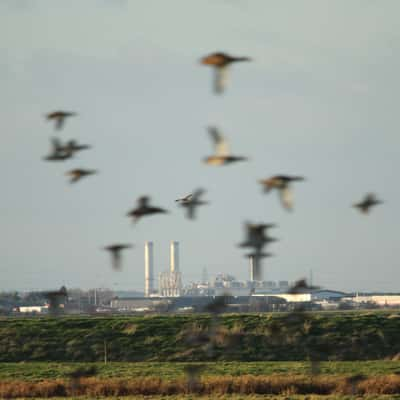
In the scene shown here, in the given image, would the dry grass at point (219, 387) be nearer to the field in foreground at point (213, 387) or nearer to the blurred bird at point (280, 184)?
the field in foreground at point (213, 387)

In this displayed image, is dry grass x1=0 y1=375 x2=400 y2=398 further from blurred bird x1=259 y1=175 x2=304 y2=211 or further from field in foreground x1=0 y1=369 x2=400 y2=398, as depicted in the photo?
blurred bird x1=259 y1=175 x2=304 y2=211

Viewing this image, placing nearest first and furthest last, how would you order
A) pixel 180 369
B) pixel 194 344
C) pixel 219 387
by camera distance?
pixel 219 387
pixel 180 369
pixel 194 344

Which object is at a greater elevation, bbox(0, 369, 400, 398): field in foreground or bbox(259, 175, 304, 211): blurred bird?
bbox(259, 175, 304, 211): blurred bird

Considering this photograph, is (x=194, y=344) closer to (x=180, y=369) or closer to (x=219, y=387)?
(x=180, y=369)

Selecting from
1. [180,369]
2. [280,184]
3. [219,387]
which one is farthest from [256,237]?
[180,369]

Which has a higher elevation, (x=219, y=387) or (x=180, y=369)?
(x=180, y=369)

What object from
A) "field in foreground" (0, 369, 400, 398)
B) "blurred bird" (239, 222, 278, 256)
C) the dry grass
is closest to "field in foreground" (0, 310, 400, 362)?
"field in foreground" (0, 369, 400, 398)

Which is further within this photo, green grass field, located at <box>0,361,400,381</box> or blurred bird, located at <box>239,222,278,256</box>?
green grass field, located at <box>0,361,400,381</box>
